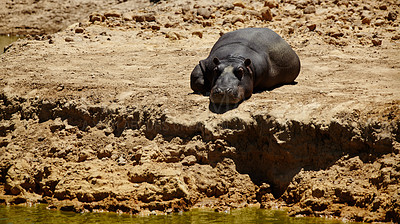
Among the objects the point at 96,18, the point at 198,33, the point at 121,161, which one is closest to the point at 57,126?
the point at 121,161

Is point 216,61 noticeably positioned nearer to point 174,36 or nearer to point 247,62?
point 247,62

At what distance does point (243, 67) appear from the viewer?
8.81 m

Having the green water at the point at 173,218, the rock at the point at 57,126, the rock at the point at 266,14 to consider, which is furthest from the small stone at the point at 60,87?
the rock at the point at 266,14

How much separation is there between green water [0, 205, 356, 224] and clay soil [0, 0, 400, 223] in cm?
17

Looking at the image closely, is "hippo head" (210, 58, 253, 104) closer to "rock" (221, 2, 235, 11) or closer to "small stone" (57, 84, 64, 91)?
"small stone" (57, 84, 64, 91)

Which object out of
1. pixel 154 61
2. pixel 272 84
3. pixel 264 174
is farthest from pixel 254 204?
pixel 154 61

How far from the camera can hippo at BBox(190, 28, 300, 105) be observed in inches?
334

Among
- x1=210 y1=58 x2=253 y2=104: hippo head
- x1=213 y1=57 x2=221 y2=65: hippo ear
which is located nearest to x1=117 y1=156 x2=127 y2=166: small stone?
x1=210 y1=58 x2=253 y2=104: hippo head

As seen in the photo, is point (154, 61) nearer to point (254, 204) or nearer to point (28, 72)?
point (28, 72)

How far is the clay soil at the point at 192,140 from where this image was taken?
736cm

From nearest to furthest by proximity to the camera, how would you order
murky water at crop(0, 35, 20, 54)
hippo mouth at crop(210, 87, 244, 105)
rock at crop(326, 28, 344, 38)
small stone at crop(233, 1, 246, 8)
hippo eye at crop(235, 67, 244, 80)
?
hippo mouth at crop(210, 87, 244, 105) → hippo eye at crop(235, 67, 244, 80) → rock at crop(326, 28, 344, 38) → small stone at crop(233, 1, 246, 8) → murky water at crop(0, 35, 20, 54)

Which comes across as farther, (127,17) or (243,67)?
(127,17)

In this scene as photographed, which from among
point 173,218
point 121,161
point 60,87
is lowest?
point 173,218

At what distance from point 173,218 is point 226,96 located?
6.41 feet
